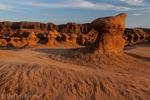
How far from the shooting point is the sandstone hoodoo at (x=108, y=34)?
17.1ft

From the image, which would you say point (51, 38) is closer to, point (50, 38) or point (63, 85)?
point (50, 38)

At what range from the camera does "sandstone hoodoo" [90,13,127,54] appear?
521cm

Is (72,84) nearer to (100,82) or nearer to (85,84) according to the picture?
(85,84)

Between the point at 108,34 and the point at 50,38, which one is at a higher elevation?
the point at 108,34

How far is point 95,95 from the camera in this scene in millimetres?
2480

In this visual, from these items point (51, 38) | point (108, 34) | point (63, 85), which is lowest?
point (63, 85)

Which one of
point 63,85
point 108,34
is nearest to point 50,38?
point 108,34

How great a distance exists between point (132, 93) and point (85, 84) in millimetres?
1133

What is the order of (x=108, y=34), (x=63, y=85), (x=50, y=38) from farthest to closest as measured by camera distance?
(x=50, y=38), (x=108, y=34), (x=63, y=85)

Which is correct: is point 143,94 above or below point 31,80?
→ below

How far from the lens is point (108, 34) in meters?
5.49

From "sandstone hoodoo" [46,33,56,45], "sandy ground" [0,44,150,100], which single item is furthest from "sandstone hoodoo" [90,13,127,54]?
"sandstone hoodoo" [46,33,56,45]

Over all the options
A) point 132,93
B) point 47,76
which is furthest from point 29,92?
point 132,93

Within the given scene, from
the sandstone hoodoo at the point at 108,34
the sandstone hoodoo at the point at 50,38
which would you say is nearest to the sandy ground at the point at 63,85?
the sandstone hoodoo at the point at 108,34
